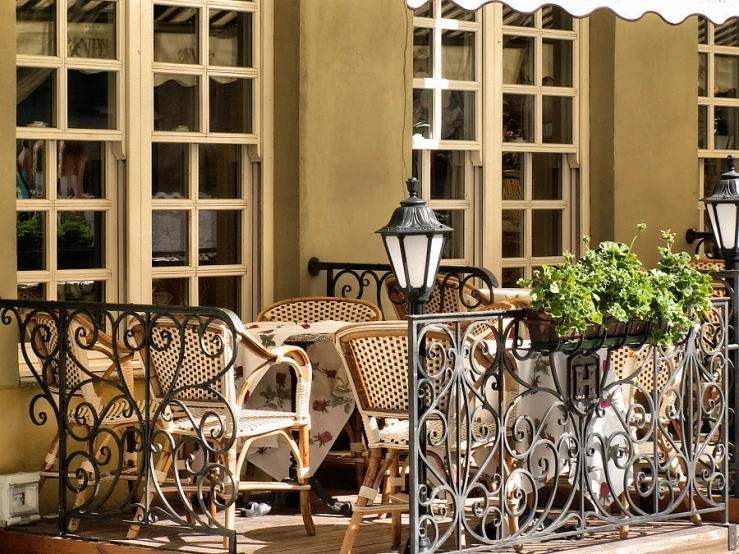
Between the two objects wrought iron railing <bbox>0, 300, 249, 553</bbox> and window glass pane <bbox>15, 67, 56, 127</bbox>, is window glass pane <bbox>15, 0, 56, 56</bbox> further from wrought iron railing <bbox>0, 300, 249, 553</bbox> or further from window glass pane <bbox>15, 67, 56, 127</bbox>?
wrought iron railing <bbox>0, 300, 249, 553</bbox>

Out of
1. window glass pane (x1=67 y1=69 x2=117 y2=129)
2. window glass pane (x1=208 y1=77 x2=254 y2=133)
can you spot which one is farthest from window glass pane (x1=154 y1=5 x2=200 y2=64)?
window glass pane (x1=67 y1=69 x2=117 y2=129)

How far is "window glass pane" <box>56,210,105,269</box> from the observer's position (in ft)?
22.8

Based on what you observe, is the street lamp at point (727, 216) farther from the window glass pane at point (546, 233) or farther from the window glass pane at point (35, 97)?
the window glass pane at point (35, 97)

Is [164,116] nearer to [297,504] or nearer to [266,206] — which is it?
[266,206]

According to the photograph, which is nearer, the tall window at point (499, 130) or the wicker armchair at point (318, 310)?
the wicker armchair at point (318, 310)

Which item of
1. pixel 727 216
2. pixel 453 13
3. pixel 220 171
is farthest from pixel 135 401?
pixel 453 13

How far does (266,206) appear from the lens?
7680mm

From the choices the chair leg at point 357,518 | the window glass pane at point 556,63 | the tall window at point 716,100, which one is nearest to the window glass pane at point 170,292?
the chair leg at point 357,518

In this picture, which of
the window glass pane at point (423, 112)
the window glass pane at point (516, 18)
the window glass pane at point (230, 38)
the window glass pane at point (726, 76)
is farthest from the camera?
the window glass pane at point (726, 76)

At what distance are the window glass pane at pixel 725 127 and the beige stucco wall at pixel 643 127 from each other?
583 millimetres

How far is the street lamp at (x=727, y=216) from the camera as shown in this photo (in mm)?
6449

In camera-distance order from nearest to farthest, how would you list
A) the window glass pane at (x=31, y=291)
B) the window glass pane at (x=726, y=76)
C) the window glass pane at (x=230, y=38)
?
the window glass pane at (x=31, y=291) < the window glass pane at (x=230, y=38) < the window glass pane at (x=726, y=76)

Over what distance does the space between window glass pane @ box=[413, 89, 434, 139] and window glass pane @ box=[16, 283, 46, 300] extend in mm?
2543

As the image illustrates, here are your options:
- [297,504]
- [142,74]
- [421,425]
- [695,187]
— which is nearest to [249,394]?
[297,504]
